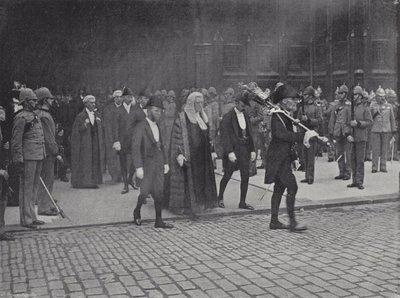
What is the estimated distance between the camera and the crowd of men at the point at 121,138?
24.7 feet

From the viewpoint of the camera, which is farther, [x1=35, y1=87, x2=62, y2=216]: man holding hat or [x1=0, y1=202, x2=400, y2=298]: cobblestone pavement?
[x1=35, y1=87, x2=62, y2=216]: man holding hat

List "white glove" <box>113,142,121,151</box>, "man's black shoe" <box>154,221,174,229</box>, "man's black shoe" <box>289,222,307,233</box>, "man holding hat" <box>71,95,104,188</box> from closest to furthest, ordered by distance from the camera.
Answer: "man's black shoe" <box>289,222,307,233</box>
"man's black shoe" <box>154,221,174,229</box>
"white glove" <box>113,142,121,151</box>
"man holding hat" <box>71,95,104,188</box>

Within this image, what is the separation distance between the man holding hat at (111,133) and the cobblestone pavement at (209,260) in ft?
14.5

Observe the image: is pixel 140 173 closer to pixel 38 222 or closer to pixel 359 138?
pixel 38 222

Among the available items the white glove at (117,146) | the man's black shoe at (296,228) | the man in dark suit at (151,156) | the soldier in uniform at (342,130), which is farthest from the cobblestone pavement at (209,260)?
the soldier in uniform at (342,130)

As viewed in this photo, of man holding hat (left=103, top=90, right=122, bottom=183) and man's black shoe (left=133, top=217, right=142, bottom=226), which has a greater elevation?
man holding hat (left=103, top=90, right=122, bottom=183)

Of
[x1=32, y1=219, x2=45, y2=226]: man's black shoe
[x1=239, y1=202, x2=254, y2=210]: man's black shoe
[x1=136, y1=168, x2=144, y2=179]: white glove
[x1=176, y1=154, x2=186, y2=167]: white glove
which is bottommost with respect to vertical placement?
[x1=32, y1=219, x2=45, y2=226]: man's black shoe

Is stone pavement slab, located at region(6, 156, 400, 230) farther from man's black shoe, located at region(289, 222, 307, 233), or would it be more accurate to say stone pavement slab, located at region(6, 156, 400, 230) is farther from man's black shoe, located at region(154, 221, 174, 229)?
man's black shoe, located at region(289, 222, 307, 233)

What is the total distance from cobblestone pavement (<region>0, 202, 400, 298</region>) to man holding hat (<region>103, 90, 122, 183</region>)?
4434mm

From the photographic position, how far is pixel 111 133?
1191 cm

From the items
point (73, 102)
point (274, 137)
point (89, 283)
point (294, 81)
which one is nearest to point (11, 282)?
point (89, 283)

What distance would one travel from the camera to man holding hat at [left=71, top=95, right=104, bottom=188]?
11430mm

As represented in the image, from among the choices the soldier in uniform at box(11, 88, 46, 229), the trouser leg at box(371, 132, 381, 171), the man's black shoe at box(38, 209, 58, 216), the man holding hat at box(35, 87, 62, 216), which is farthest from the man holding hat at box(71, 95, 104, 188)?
the trouser leg at box(371, 132, 381, 171)

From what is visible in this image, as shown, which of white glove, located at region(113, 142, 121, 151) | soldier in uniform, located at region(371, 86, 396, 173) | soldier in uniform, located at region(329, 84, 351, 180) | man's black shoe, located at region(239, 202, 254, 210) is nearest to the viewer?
man's black shoe, located at region(239, 202, 254, 210)
